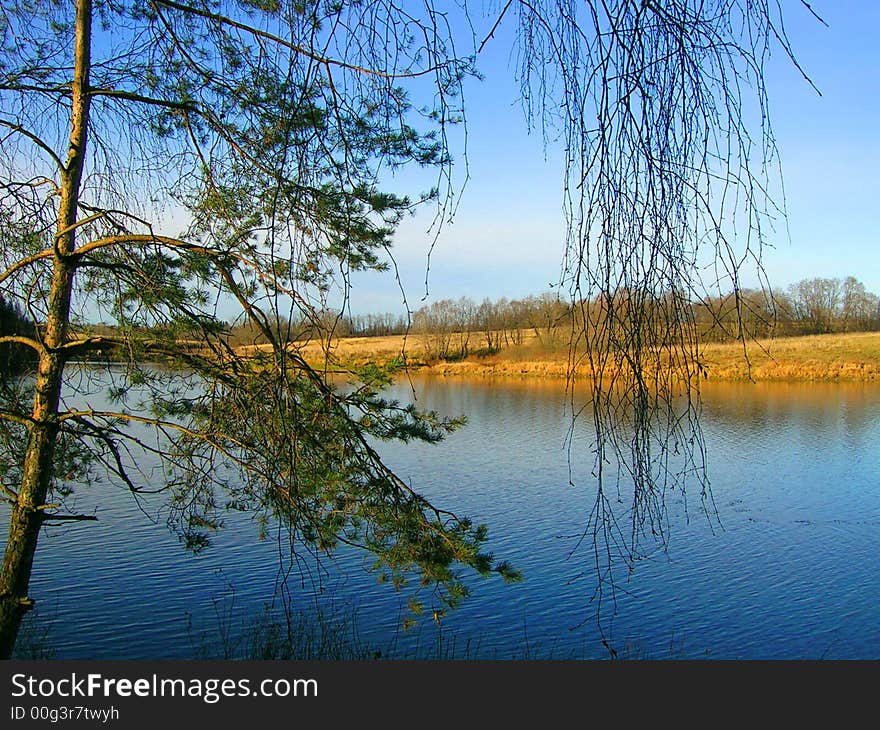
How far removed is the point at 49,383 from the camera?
4.36 metres

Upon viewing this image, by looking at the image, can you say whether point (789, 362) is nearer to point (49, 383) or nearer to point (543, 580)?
point (543, 580)

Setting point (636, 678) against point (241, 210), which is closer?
point (241, 210)

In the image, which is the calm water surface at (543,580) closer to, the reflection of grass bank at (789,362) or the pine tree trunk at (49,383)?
the pine tree trunk at (49,383)

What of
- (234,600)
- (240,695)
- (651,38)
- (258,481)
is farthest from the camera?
A: (234,600)

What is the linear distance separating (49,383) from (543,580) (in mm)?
5812

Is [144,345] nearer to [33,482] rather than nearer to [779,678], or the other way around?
[33,482]

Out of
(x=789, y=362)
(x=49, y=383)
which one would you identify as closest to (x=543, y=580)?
(x=49, y=383)

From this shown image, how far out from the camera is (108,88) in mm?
4430

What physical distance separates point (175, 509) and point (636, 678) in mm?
3033

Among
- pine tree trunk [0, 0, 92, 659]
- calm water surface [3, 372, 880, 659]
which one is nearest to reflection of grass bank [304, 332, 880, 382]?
calm water surface [3, 372, 880, 659]

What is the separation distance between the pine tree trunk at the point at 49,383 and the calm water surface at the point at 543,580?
1164mm

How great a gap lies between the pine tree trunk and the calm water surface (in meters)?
1.16

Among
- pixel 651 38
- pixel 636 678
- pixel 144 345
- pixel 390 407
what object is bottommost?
pixel 636 678

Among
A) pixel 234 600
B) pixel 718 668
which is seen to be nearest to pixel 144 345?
pixel 234 600
